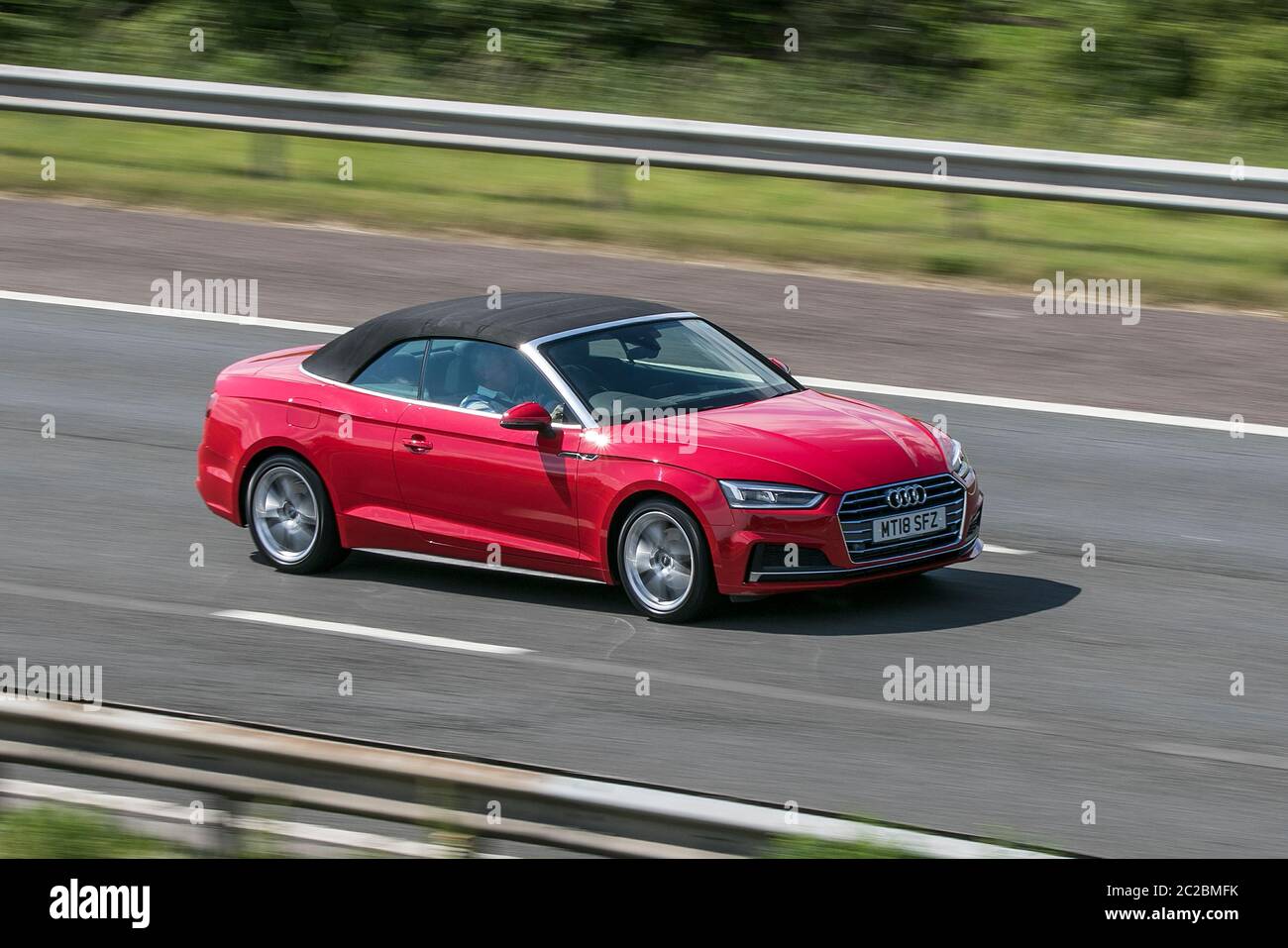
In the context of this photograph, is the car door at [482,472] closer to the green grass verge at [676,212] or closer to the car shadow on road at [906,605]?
the car shadow on road at [906,605]

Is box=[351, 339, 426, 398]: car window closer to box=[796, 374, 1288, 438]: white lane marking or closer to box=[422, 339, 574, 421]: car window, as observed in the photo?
box=[422, 339, 574, 421]: car window

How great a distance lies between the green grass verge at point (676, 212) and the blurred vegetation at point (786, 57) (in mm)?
2466

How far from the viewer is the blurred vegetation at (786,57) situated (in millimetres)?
21781

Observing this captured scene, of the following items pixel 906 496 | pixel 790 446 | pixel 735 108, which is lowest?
pixel 906 496

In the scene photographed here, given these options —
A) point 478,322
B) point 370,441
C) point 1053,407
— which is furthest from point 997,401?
point 370,441

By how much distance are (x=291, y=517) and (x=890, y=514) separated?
3492 millimetres

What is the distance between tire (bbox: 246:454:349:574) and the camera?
11.0 metres

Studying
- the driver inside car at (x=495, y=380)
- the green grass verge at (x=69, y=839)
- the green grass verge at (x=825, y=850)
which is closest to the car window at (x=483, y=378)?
the driver inside car at (x=495, y=380)

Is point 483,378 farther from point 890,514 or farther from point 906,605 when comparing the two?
point 906,605

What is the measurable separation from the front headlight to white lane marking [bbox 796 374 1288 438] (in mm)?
3725

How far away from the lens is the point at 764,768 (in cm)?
800

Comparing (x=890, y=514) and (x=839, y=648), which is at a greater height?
(x=890, y=514)

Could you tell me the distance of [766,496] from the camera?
9609mm
